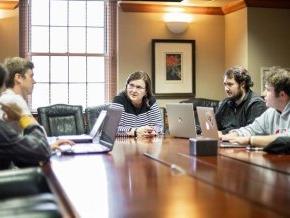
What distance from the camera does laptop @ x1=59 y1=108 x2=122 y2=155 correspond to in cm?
284

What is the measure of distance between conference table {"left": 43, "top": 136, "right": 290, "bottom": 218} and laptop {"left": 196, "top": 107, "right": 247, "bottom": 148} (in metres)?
0.24

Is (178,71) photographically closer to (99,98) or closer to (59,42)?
(99,98)

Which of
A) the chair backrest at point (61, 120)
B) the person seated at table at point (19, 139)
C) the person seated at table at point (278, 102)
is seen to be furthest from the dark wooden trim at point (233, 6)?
the person seated at table at point (19, 139)

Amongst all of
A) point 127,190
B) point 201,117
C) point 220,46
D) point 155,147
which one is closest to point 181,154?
point 155,147

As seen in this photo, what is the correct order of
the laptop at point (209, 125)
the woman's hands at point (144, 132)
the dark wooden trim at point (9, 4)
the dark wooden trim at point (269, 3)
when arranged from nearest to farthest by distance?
the laptop at point (209, 125)
the woman's hands at point (144, 132)
the dark wooden trim at point (9, 4)
the dark wooden trim at point (269, 3)

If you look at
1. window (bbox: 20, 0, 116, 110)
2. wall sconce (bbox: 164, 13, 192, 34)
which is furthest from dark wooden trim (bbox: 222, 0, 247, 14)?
window (bbox: 20, 0, 116, 110)

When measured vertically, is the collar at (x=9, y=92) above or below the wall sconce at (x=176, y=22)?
below

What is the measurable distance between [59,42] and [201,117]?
3545mm

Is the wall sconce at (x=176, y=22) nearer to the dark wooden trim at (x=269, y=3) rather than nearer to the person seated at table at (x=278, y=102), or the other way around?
the dark wooden trim at (x=269, y=3)

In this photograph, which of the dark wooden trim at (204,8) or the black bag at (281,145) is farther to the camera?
the dark wooden trim at (204,8)

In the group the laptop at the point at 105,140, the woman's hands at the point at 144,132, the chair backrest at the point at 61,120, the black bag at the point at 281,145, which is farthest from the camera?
the chair backrest at the point at 61,120

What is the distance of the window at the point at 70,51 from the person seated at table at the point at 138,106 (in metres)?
2.21

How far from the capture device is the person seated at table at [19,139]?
2162 mm

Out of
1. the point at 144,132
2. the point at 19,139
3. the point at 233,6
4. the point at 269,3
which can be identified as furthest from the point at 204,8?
the point at 19,139
